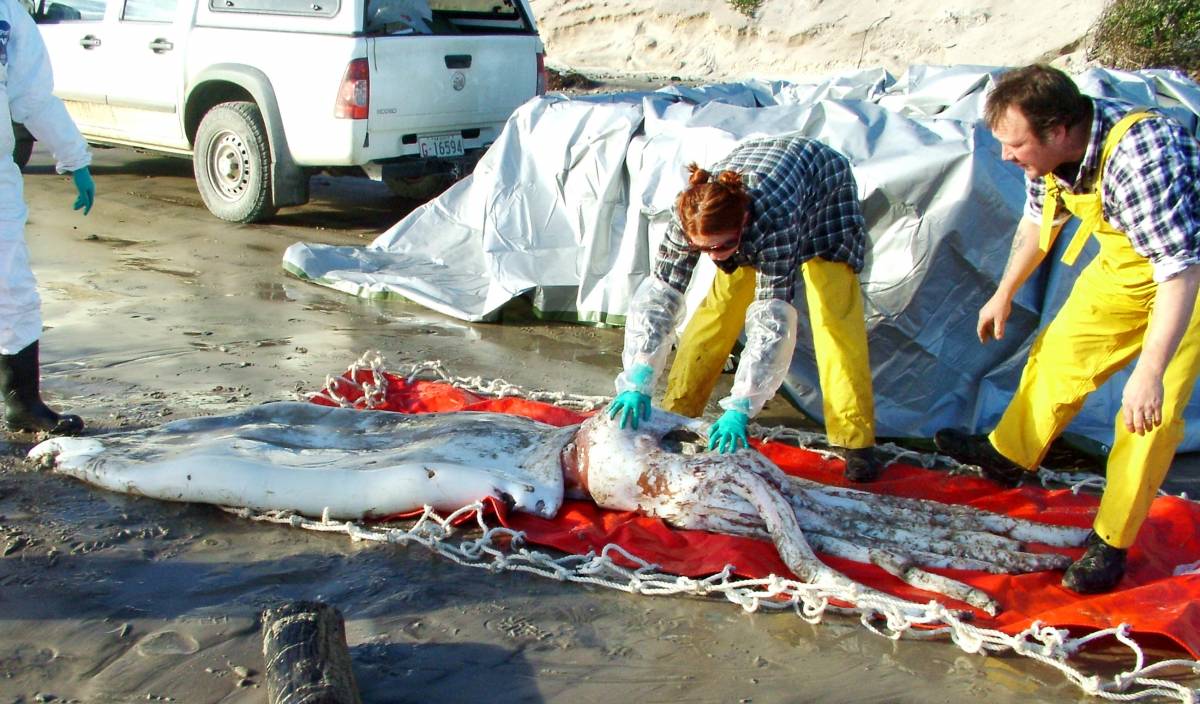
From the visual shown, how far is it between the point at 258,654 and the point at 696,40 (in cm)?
1933

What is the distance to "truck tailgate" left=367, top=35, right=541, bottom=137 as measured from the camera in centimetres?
800

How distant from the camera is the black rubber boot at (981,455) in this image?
4648mm

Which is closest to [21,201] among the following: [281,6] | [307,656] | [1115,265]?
[307,656]

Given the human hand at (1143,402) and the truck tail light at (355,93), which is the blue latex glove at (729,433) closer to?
the human hand at (1143,402)

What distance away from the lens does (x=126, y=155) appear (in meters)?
11.7

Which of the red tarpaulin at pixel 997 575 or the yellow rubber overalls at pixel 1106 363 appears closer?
the red tarpaulin at pixel 997 575

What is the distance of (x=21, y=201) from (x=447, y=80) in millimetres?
4108

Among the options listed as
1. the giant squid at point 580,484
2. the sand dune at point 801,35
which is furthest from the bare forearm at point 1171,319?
the sand dune at point 801,35

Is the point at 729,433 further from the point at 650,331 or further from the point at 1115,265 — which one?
the point at 1115,265

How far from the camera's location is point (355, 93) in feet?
25.9

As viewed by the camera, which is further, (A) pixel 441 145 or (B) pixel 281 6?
(A) pixel 441 145

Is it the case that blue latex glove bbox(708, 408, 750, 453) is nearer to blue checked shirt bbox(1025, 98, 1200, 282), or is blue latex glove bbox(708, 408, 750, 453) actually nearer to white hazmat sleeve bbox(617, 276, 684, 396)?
white hazmat sleeve bbox(617, 276, 684, 396)

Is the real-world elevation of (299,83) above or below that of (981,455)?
above

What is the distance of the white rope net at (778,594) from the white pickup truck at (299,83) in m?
4.49
